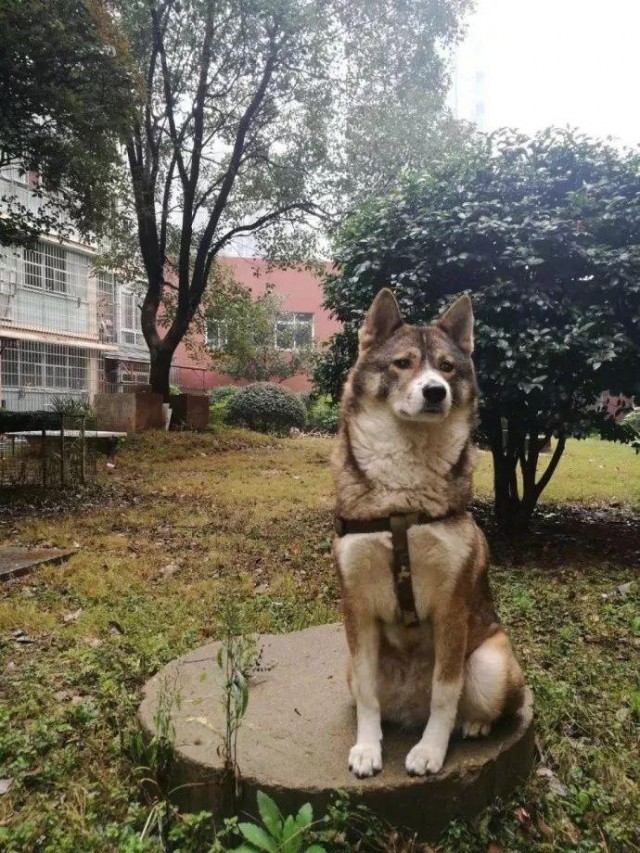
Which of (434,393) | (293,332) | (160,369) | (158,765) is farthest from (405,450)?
(293,332)

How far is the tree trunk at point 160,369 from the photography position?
16.0 m

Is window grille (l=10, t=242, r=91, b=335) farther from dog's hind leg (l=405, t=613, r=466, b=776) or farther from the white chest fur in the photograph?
dog's hind leg (l=405, t=613, r=466, b=776)

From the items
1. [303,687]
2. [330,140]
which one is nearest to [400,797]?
[303,687]

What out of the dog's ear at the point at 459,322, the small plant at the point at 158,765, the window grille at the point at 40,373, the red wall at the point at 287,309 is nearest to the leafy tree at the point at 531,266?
the dog's ear at the point at 459,322

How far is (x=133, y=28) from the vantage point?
11859 mm

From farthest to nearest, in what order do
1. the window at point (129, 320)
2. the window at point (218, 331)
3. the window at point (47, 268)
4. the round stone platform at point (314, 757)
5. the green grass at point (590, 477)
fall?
1. the window at point (129, 320)
2. the window at point (47, 268)
3. the window at point (218, 331)
4. the green grass at point (590, 477)
5. the round stone platform at point (314, 757)

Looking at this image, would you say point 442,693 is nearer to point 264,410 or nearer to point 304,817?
point 304,817

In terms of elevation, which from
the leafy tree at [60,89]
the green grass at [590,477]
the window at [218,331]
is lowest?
the green grass at [590,477]

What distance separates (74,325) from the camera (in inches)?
884

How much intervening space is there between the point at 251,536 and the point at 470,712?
4.60m

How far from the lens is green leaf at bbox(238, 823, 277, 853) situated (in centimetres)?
207

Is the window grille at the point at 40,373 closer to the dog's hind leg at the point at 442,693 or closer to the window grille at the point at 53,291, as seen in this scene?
the window grille at the point at 53,291

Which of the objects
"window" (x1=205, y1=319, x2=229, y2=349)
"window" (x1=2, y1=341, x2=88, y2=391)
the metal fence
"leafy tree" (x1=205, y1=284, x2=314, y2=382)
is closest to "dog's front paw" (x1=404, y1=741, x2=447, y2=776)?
the metal fence

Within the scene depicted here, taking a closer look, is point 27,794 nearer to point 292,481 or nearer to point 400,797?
point 400,797
